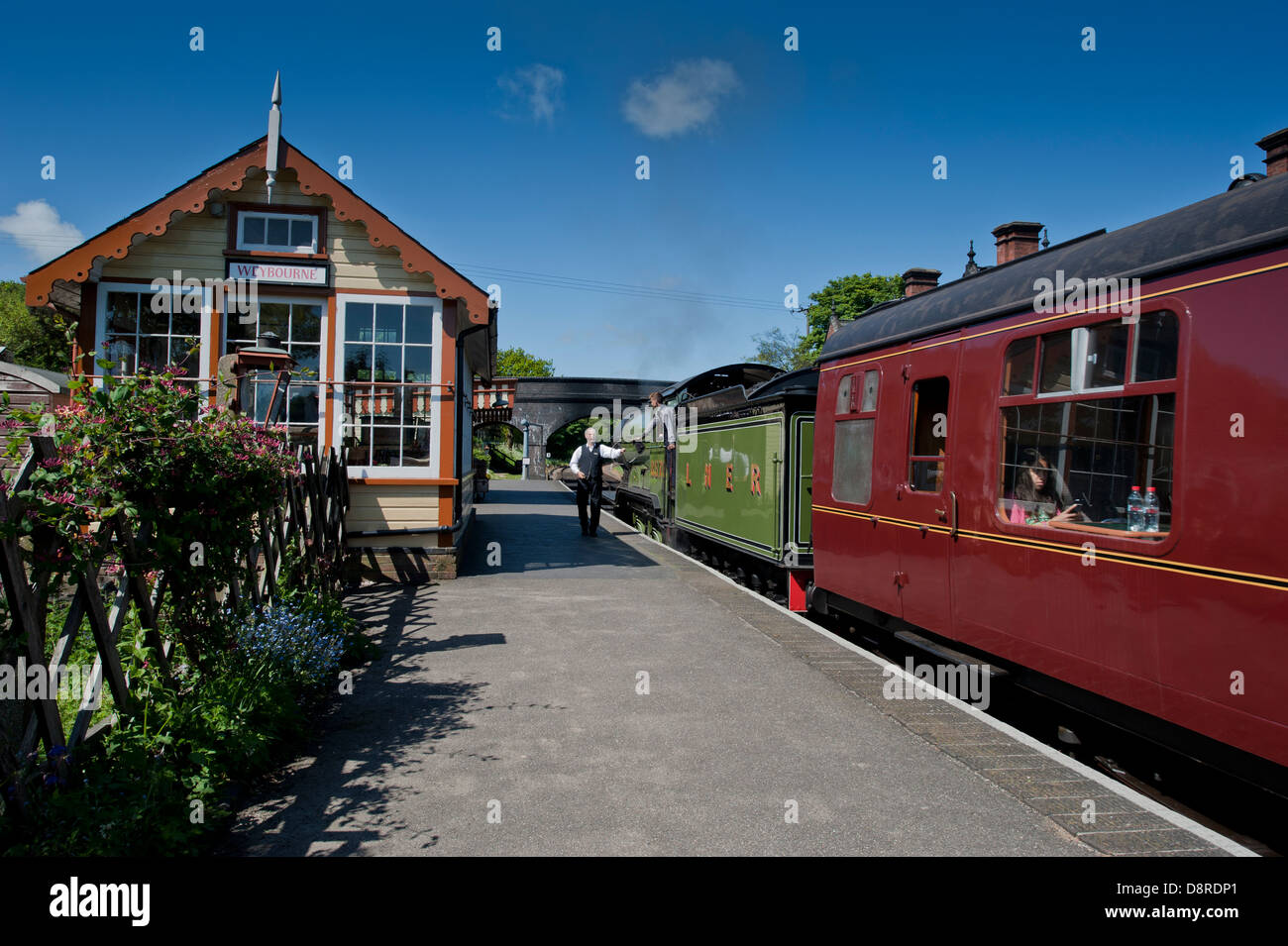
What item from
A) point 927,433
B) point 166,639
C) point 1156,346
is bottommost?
point 166,639

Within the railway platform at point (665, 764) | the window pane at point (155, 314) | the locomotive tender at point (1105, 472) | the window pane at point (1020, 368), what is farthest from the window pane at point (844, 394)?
the window pane at point (155, 314)

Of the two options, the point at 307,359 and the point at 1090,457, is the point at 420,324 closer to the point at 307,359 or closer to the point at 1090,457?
the point at 307,359

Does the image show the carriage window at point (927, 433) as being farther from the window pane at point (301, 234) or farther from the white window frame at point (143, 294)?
the white window frame at point (143, 294)

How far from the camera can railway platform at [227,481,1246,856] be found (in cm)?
390

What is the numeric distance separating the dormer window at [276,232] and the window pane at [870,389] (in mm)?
7085

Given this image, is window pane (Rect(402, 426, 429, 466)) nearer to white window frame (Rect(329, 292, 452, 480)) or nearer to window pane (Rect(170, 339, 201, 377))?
white window frame (Rect(329, 292, 452, 480))

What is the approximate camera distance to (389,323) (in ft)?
35.3

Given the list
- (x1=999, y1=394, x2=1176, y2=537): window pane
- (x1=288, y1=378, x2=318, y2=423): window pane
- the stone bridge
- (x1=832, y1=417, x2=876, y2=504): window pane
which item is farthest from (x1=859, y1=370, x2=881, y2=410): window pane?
the stone bridge

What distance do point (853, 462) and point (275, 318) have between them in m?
7.41

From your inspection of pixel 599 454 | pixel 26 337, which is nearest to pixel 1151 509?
pixel 599 454

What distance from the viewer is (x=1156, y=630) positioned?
4.16 meters

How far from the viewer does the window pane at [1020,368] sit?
5.22m
